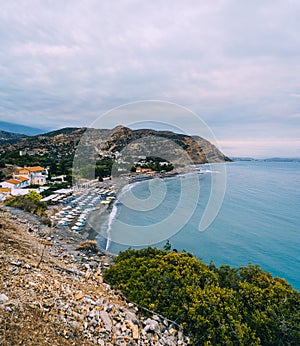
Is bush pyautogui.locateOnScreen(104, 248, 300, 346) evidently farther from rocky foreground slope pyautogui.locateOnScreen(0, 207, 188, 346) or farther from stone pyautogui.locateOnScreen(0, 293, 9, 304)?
stone pyautogui.locateOnScreen(0, 293, 9, 304)

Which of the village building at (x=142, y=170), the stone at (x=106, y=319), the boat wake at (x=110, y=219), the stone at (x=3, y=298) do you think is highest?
the stone at (x=3, y=298)

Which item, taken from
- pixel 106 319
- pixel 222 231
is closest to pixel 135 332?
pixel 106 319

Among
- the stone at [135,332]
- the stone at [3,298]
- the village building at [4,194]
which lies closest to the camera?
the stone at [3,298]

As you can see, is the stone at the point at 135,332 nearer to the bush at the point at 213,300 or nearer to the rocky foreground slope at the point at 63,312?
the rocky foreground slope at the point at 63,312

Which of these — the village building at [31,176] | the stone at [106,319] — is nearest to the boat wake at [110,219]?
the stone at [106,319]

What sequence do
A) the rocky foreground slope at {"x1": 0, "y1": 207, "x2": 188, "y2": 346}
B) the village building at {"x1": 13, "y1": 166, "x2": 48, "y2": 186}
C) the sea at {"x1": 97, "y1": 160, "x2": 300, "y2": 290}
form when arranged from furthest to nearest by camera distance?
the village building at {"x1": 13, "y1": 166, "x2": 48, "y2": 186}, the sea at {"x1": 97, "y1": 160, "x2": 300, "y2": 290}, the rocky foreground slope at {"x1": 0, "y1": 207, "x2": 188, "y2": 346}

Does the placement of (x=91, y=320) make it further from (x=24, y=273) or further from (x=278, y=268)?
(x=278, y=268)

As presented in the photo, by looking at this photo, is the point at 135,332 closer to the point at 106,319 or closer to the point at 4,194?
the point at 106,319

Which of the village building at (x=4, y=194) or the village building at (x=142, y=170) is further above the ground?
the village building at (x=142, y=170)

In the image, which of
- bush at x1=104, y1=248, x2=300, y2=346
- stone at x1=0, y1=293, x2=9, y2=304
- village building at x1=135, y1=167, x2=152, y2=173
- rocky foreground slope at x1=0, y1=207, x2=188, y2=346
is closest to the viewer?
rocky foreground slope at x1=0, y1=207, x2=188, y2=346

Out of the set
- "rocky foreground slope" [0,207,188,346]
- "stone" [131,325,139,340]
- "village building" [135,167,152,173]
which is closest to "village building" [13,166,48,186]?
"village building" [135,167,152,173]
